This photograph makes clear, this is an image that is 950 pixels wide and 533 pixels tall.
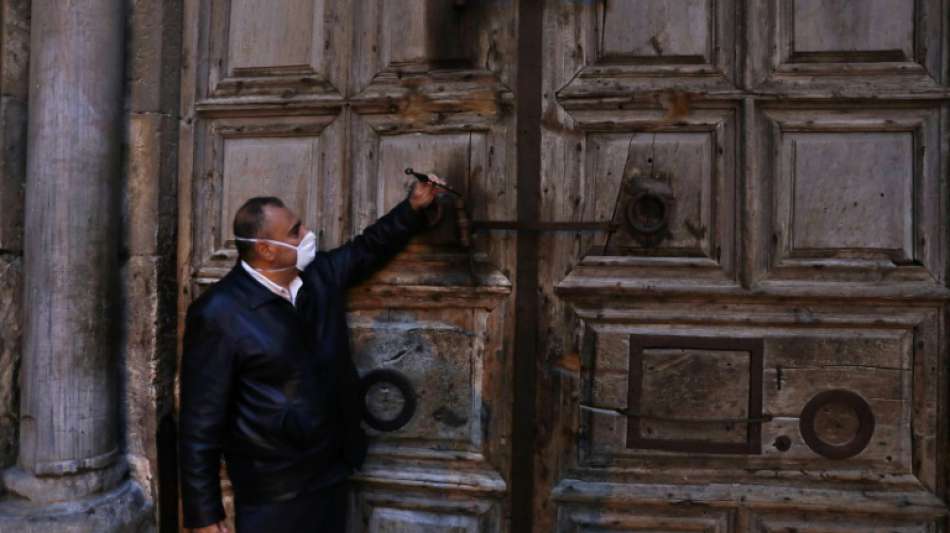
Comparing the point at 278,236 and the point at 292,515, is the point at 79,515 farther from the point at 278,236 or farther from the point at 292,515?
the point at 278,236

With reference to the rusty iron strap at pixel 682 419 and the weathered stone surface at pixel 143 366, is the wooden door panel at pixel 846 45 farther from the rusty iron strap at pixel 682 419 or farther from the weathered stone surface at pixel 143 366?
the weathered stone surface at pixel 143 366

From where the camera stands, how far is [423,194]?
2.30 meters

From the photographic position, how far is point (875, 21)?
2.26 metres

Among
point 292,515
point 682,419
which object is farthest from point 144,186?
point 682,419

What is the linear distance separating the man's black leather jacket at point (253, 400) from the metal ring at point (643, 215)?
115cm

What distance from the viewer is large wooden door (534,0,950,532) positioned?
2227 millimetres

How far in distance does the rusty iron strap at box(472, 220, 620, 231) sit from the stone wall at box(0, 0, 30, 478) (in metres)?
1.68

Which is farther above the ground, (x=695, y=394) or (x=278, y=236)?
(x=278, y=236)

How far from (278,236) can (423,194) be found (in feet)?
1.69

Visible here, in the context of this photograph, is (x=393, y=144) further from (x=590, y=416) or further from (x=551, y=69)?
(x=590, y=416)

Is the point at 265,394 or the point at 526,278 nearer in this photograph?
the point at 265,394

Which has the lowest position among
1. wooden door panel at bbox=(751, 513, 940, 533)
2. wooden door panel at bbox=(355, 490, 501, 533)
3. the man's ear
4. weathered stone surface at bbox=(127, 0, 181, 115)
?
wooden door panel at bbox=(355, 490, 501, 533)

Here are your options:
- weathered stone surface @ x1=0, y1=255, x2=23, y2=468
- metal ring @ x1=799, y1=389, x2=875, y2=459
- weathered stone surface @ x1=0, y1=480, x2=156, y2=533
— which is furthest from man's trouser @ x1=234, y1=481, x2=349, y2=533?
metal ring @ x1=799, y1=389, x2=875, y2=459

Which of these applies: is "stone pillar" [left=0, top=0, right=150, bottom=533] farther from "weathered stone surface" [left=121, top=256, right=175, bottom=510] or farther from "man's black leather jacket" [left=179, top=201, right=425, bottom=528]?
"man's black leather jacket" [left=179, top=201, right=425, bottom=528]
